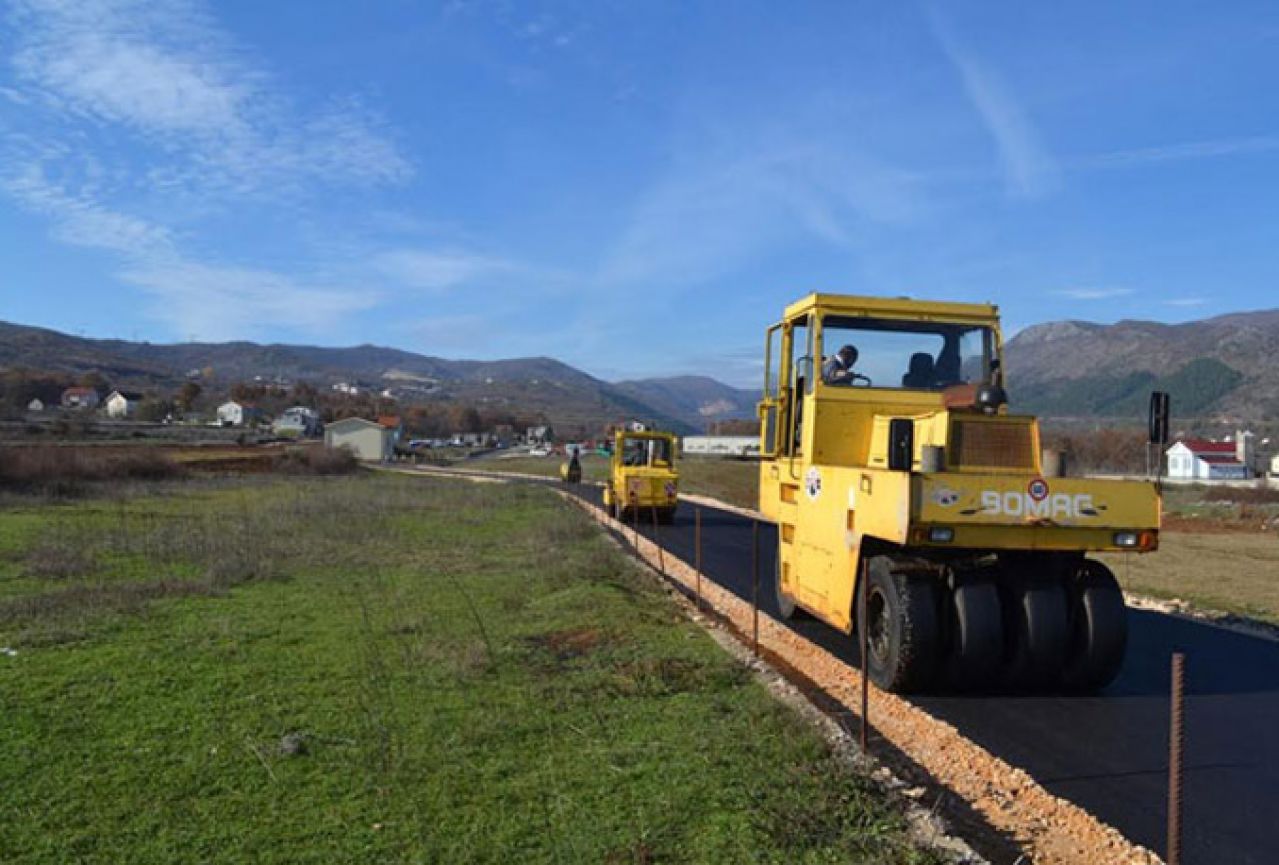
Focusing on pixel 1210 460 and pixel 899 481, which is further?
pixel 1210 460

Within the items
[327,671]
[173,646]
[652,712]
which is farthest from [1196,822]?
[173,646]

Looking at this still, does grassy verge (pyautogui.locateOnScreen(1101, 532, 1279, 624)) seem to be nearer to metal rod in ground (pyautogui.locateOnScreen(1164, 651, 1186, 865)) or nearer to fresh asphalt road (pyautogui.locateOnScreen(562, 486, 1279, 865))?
fresh asphalt road (pyautogui.locateOnScreen(562, 486, 1279, 865))

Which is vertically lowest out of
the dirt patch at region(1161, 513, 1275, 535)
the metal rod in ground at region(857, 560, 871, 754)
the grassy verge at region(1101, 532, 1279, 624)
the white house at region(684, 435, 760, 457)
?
the dirt patch at region(1161, 513, 1275, 535)

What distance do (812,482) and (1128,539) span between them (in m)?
3.10

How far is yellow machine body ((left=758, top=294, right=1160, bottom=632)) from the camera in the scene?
8.12 m

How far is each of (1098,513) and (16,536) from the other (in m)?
21.9

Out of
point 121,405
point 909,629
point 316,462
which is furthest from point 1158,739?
point 121,405

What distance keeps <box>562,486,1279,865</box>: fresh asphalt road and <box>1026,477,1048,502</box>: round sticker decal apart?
5.71 feet

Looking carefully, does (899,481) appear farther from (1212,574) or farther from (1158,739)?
(1212,574)

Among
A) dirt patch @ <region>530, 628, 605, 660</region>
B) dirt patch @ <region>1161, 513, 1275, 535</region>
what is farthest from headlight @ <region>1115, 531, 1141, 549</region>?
dirt patch @ <region>1161, 513, 1275, 535</region>

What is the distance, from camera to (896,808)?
572cm

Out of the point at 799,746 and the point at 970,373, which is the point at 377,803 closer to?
the point at 799,746

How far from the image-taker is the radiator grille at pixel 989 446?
8.95 meters

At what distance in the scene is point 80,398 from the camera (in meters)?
130
